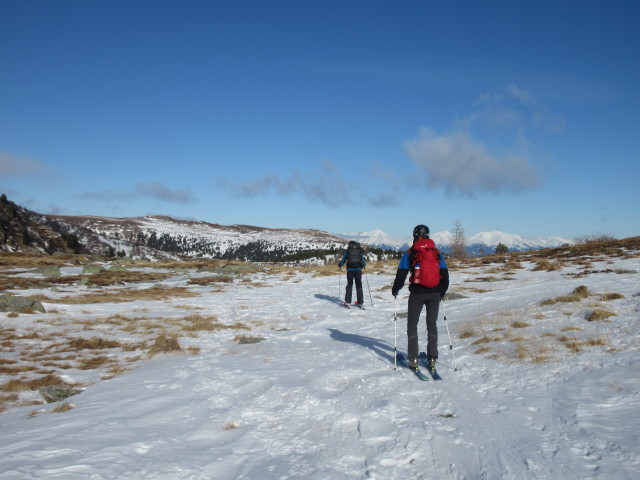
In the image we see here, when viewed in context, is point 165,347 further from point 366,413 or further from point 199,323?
point 366,413

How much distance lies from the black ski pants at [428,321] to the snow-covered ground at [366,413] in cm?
58

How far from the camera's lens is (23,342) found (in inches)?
513

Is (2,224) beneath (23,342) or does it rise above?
above

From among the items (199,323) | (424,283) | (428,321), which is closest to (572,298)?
(428,321)

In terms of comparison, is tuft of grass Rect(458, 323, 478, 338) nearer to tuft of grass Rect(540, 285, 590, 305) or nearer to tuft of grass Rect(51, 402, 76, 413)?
tuft of grass Rect(540, 285, 590, 305)

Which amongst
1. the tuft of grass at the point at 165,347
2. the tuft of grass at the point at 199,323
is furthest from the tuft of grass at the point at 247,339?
the tuft of grass at the point at 199,323

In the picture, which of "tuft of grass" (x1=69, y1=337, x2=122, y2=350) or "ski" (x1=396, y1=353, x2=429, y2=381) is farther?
"tuft of grass" (x1=69, y1=337, x2=122, y2=350)

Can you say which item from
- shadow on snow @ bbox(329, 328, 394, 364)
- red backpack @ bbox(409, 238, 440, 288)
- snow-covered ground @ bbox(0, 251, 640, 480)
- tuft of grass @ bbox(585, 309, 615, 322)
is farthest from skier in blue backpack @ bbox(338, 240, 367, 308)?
red backpack @ bbox(409, 238, 440, 288)

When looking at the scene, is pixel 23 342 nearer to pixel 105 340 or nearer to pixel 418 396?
pixel 105 340

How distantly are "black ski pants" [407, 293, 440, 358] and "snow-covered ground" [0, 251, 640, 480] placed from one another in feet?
1.91

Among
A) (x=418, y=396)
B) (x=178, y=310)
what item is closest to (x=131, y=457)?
(x=418, y=396)

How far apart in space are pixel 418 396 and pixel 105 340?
38.0 feet

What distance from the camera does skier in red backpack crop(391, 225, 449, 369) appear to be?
28.1ft

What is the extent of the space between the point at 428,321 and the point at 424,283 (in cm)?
95
